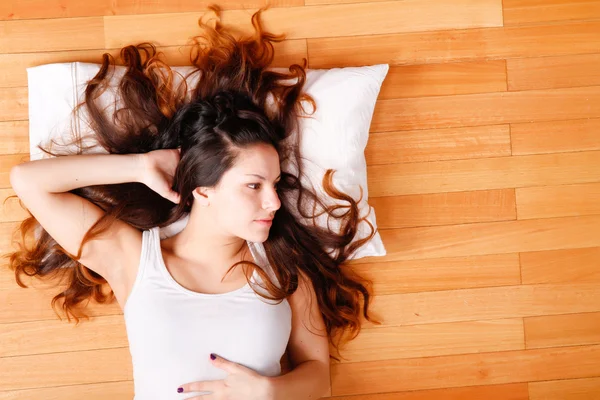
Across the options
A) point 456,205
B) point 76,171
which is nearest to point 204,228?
point 76,171

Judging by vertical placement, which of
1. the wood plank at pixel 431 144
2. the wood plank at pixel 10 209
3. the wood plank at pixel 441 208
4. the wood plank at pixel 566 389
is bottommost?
the wood plank at pixel 566 389

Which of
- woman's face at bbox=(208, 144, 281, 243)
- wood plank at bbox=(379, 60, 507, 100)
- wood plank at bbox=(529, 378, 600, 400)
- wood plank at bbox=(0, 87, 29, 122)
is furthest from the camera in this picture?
wood plank at bbox=(529, 378, 600, 400)

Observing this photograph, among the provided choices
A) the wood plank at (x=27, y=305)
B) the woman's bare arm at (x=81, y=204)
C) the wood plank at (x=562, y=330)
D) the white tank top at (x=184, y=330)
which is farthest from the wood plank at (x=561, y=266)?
the wood plank at (x=27, y=305)

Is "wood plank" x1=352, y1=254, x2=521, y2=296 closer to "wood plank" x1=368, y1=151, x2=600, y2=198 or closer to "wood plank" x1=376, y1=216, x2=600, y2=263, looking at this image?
"wood plank" x1=376, y1=216, x2=600, y2=263

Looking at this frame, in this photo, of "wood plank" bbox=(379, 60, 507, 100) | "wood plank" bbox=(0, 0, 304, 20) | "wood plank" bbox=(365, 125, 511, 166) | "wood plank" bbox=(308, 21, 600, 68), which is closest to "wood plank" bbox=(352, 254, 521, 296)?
"wood plank" bbox=(365, 125, 511, 166)

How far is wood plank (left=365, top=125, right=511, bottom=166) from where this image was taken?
2.28 meters


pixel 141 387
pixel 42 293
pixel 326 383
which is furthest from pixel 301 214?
pixel 42 293

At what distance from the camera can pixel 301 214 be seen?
2104 millimetres

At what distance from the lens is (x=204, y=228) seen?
6.45 feet

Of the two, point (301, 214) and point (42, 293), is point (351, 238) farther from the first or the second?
point (42, 293)

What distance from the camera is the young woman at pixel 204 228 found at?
1.85 m

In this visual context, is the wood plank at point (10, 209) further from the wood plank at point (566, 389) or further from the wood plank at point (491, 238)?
the wood plank at point (566, 389)

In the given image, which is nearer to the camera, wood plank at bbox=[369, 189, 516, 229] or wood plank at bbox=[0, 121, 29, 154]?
wood plank at bbox=[0, 121, 29, 154]

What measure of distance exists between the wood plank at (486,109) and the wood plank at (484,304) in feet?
2.24
